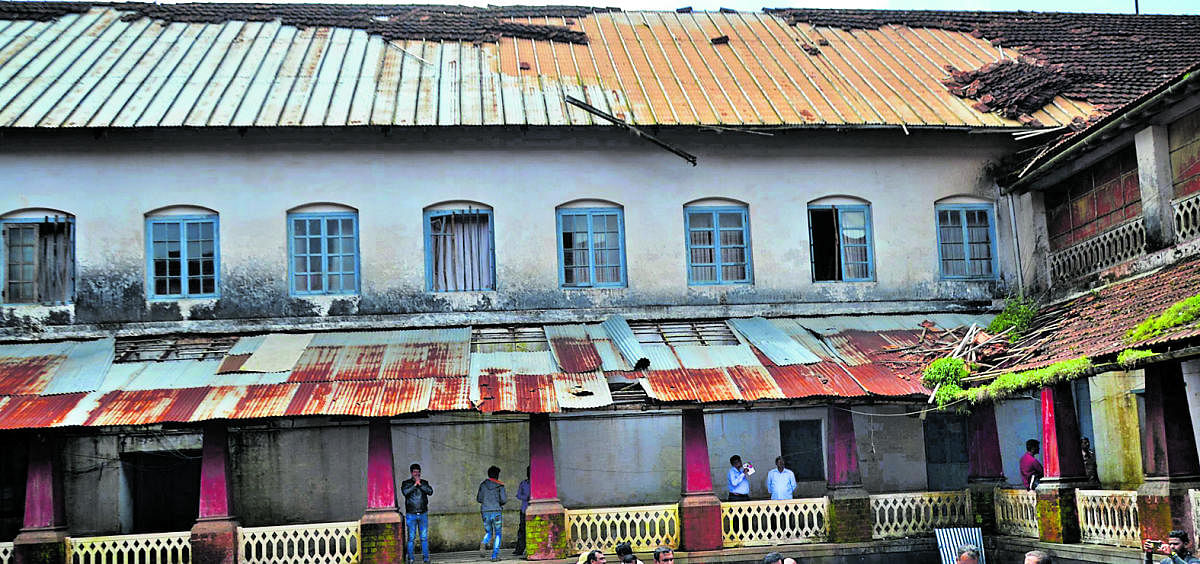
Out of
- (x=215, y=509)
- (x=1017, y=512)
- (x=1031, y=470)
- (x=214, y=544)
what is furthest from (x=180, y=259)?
(x=1031, y=470)

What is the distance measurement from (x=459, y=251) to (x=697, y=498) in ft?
20.4

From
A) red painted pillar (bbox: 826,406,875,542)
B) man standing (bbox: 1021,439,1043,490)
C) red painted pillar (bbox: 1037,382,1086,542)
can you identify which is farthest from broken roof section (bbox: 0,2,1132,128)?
man standing (bbox: 1021,439,1043,490)

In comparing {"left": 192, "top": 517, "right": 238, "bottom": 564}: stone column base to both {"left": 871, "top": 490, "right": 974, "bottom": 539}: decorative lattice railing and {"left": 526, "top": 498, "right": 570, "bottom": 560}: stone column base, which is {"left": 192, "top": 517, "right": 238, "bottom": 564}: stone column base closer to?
{"left": 526, "top": 498, "right": 570, "bottom": 560}: stone column base

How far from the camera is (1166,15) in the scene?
2756cm

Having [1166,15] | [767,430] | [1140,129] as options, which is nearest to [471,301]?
[767,430]

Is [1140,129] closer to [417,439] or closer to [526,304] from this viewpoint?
[526,304]

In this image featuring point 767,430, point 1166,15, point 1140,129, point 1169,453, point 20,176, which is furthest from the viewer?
point 1166,15

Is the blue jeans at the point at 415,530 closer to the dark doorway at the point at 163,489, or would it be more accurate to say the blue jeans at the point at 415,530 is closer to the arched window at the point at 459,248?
the arched window at the point at 459,248

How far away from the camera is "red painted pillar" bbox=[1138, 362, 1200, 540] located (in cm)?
1464

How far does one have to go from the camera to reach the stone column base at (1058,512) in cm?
1689

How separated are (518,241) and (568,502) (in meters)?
4.74

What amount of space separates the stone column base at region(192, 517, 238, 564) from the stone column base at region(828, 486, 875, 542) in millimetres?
8901

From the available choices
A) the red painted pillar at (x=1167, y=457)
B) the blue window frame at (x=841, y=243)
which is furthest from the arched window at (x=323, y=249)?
the red painted pillar at (x=1167, y=457)

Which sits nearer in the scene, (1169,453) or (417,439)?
(1169,453)
